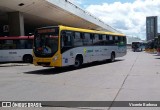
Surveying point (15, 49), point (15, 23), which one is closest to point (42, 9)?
point (15, 23)

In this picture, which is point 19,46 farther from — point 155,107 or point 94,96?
point 155,107

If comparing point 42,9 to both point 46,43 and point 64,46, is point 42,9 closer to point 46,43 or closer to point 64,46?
point 46,43

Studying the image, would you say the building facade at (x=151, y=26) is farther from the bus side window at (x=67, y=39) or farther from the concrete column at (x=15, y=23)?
the bus side window at (x=67, y=39)

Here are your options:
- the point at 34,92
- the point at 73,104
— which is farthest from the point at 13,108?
the point at 34,92

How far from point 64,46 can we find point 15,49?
1056 centimetres

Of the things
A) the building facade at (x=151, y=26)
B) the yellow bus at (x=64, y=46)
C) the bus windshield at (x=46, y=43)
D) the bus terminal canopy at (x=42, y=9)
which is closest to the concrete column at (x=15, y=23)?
the bus terminal canopy at (x=42, y=9)

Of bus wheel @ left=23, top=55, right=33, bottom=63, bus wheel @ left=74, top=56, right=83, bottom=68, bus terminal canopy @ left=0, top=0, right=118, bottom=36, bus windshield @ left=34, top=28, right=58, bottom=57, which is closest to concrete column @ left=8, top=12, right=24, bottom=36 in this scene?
bus terminal canopy @ left=0, top=0, right=118, bottom=36

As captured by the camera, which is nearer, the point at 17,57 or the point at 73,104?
the point at 73,104

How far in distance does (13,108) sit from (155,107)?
359cm

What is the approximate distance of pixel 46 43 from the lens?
57.4 feet

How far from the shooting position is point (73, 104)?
8023 mm

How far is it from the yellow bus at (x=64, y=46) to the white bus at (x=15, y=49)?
7.34 metres

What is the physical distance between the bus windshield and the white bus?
30.2ft

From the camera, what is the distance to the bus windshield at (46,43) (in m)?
17.2
